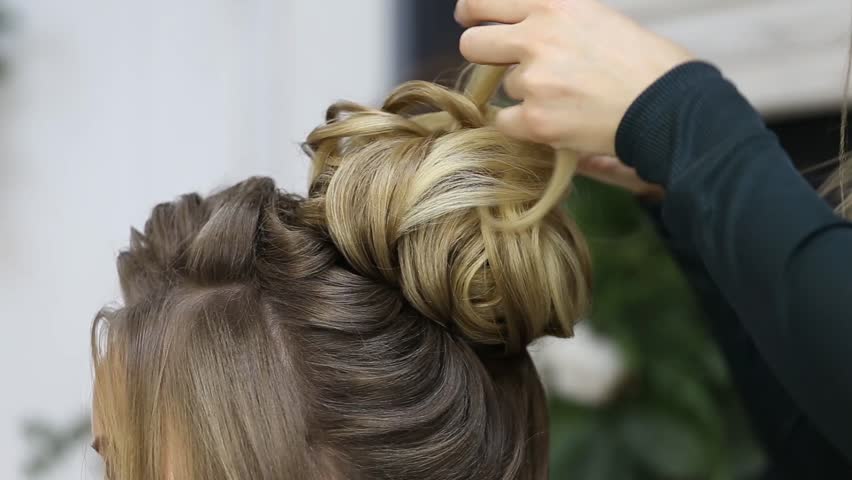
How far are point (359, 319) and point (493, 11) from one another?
22 cm

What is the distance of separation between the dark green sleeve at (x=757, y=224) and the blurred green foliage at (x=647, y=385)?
450 mm

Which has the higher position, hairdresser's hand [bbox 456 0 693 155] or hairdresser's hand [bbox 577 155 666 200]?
hairdresser's hand [bbox 456 0 693 155]

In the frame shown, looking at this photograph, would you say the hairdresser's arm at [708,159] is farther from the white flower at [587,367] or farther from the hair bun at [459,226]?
the white flower at [587,367]

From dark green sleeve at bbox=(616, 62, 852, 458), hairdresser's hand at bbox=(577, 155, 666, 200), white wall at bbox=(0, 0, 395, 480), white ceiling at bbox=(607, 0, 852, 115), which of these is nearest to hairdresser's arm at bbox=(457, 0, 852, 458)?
dark green sleeve at bbox=(616, 62, 852, 458)

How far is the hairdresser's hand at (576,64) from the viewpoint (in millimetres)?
461

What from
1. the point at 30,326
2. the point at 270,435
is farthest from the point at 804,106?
the point at 30,326

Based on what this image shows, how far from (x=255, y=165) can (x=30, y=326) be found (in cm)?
48

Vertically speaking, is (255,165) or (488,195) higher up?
(488,195)

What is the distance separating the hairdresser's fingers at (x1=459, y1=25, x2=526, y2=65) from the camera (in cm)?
49

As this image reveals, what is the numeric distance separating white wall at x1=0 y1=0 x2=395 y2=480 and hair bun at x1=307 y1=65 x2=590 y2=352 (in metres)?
A: 0.89

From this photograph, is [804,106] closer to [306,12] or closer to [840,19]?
[840,19]

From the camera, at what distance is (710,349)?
0.92 meters

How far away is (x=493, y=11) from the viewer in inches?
20.2

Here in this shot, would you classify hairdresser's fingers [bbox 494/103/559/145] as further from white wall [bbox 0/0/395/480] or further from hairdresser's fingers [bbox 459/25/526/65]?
white wall [bbox 0/0/395/480]
